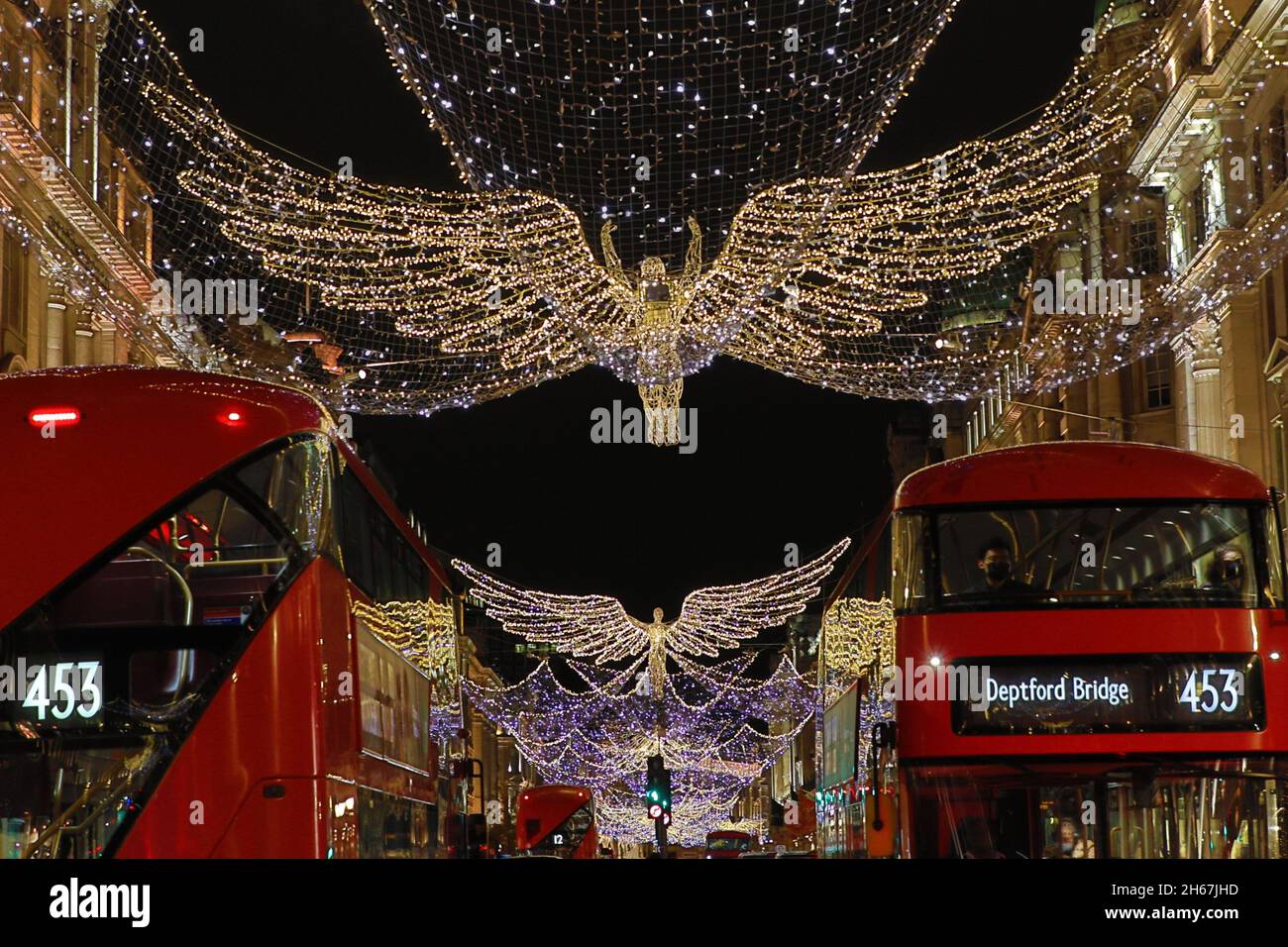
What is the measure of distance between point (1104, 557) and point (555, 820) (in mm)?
18922

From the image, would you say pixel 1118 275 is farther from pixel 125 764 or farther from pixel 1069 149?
pixel 125 764

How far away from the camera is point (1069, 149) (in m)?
14.1

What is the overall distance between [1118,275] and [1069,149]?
2073 cm

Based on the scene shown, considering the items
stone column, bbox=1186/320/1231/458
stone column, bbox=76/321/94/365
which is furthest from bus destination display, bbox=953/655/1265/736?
stone column, bbox=76/321/94/365

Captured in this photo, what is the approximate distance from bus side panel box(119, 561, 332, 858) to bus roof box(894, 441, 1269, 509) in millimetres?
5206

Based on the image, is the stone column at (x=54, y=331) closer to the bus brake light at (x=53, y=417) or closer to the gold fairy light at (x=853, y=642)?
the gold fairy light at (x=853, y=642)

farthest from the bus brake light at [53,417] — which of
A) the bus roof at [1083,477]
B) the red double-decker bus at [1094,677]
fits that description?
the bus roof at [1083,477]

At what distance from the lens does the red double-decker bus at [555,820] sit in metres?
29.1

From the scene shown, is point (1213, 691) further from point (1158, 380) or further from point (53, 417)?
point (1158, 380)

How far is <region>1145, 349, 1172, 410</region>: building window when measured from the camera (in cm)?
3703

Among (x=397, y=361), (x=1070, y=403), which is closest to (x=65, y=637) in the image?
(x=397, y=361)

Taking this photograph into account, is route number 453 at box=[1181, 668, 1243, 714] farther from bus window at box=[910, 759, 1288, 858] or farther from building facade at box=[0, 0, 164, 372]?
building facade at box=[0, 0, 164, 372]

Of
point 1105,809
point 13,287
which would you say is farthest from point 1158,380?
point 1105,809

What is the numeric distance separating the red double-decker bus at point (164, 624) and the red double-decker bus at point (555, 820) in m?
19.4
